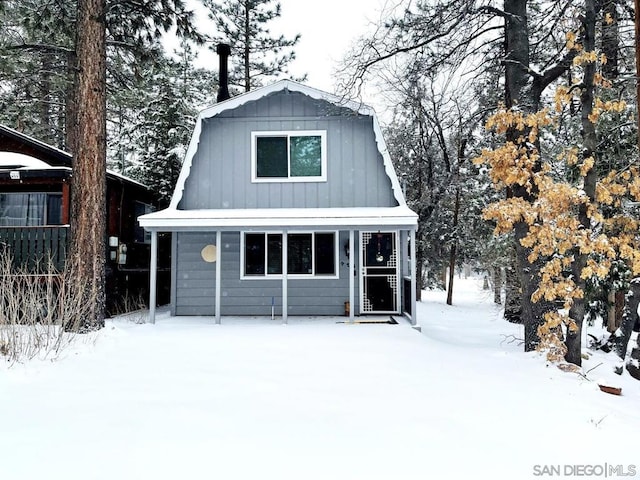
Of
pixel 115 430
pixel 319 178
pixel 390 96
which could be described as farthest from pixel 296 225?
pixel 390 96

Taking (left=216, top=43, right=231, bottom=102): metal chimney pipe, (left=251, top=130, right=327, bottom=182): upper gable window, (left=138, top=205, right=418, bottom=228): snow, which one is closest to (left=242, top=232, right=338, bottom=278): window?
(left=138, top=205, right=418, bottom=228): snow

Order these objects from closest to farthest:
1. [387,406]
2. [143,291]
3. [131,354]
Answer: [387,406] < [131,354] < [143,291]

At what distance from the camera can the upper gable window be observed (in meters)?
9.95

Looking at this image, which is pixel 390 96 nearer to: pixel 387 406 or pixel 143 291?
pixel 143 291

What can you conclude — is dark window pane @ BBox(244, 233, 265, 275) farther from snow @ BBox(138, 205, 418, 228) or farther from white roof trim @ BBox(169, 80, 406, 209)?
white roof trim @ BBox(169, 80, 406, 209)

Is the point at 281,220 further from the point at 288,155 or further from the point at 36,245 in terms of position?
the point at 36,245

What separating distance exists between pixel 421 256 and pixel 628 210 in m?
10.3

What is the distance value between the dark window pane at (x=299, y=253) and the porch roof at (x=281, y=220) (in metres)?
1.04

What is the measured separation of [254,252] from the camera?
10188 millimetres

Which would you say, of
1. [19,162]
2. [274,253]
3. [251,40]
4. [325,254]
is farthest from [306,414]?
[251,40]

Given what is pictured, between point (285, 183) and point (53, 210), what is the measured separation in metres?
5.20

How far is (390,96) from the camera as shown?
16.3 metres

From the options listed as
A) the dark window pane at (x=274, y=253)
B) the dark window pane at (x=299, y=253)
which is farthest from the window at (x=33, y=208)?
the dark window pane at (x=299, y=253)

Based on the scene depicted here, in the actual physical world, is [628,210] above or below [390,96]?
below
